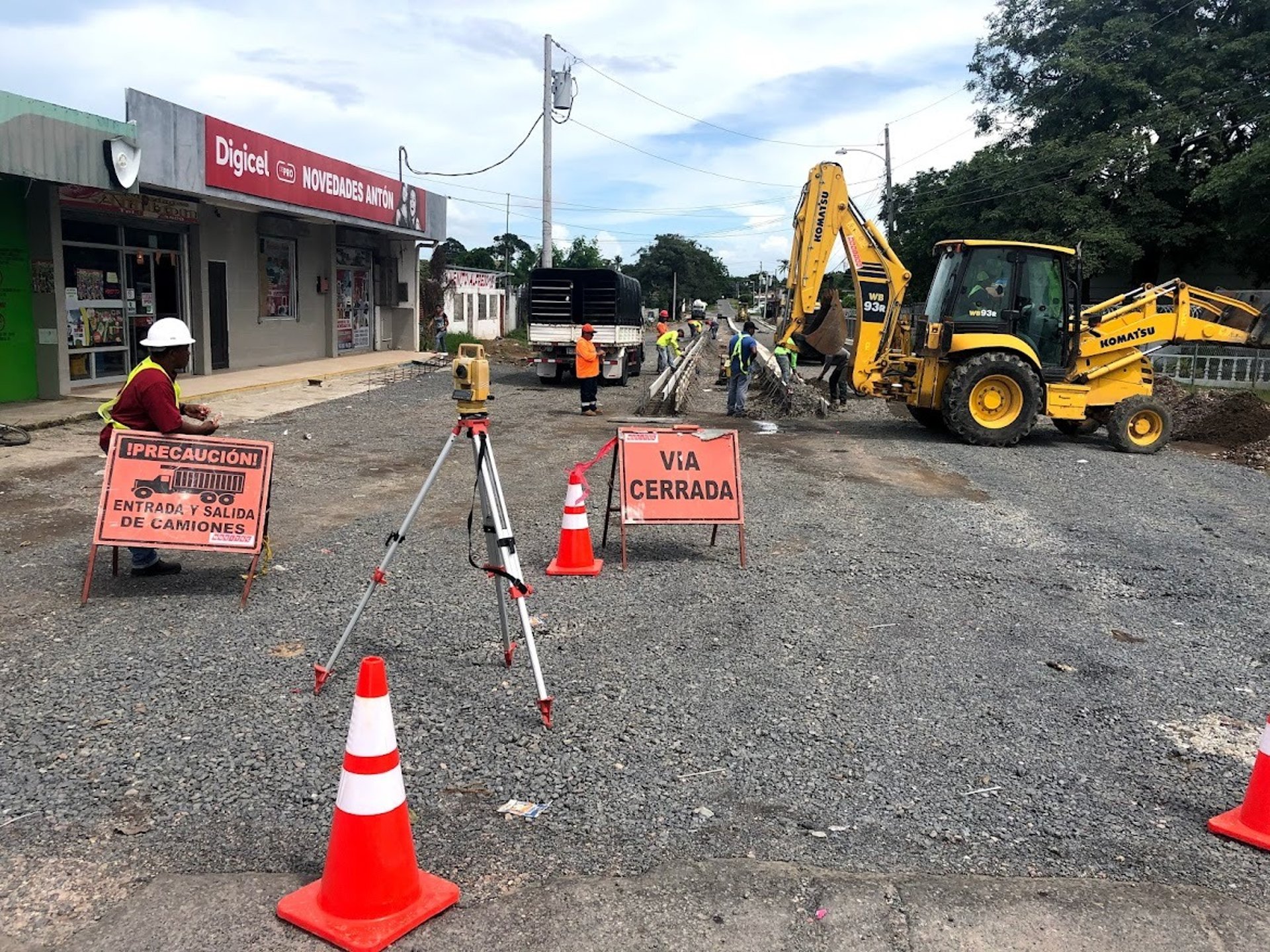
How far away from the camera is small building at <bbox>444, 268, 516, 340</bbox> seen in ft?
118

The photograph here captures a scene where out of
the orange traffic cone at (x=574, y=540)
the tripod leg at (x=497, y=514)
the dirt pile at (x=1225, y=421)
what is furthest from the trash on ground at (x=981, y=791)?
the dirt pile at (x=1225, y=421)

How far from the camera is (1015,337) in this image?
13.7 meters

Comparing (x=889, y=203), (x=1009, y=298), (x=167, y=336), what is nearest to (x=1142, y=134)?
(x=889, y=203)

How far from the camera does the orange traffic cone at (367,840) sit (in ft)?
9.81

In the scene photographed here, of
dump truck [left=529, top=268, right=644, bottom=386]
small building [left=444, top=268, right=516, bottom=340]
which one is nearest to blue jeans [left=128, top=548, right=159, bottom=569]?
dump truck [left=529, top=268, right=644, bottom=386]

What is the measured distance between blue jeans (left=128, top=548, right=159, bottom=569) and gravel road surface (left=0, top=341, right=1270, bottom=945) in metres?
0.16

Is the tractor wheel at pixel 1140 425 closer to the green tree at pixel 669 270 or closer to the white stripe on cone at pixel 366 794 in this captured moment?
the white stripe on cone at pixel 366 794

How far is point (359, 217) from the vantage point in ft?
73.0

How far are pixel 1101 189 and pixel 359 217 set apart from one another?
85.7ft

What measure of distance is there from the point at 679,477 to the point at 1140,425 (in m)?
9.55

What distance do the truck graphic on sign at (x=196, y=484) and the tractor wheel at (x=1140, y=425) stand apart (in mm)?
12148

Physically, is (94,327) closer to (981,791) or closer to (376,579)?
(376,579)

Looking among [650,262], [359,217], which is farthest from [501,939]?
[650,262]

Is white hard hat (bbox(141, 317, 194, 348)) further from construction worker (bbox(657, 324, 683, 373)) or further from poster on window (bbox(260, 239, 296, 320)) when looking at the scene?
construction worker (bbox(657, 324, 683, 373))
